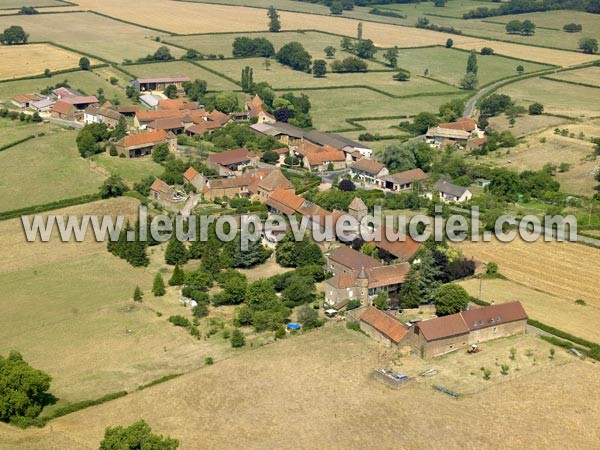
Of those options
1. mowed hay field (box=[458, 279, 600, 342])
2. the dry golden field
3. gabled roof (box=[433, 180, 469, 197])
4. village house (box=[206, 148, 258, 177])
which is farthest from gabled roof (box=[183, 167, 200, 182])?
the dry golden field

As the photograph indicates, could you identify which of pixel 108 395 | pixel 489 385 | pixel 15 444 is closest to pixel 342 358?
pixel 489 385

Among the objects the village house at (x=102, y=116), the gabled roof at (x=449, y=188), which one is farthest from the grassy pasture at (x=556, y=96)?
the village house at (x=102, y=116)

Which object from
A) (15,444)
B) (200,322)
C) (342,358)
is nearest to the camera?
(15,444)

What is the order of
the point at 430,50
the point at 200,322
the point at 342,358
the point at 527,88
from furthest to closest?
the point at 430,50 → the point at 527,88 → the point at 200,322 → the point at 342,358

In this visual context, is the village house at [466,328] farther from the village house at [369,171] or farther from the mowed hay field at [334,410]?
the village house at [369,171]

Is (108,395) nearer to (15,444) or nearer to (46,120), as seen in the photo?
(15,444)

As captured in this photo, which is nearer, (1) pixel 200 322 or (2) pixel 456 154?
(1) pixel 200 322

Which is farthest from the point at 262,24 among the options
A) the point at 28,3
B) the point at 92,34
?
the point at 28,3

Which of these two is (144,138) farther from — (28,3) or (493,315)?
(28,3)
